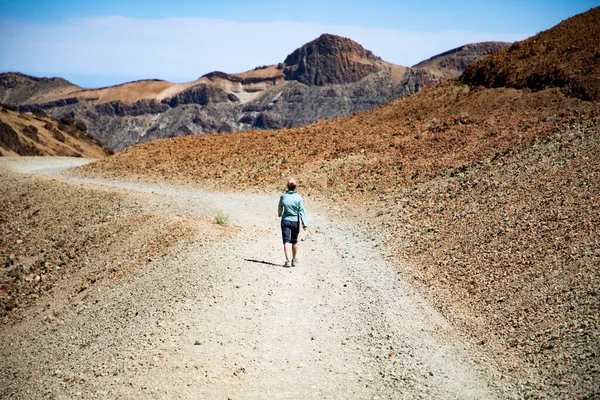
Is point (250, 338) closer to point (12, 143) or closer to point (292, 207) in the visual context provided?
point (292, 207)

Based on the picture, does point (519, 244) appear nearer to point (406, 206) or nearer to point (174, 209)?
point (406, 206)

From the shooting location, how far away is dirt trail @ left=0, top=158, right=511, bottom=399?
8133mm

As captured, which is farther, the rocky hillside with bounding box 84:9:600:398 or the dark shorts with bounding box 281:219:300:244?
the dark shorts with bounding box 281:219:300:244

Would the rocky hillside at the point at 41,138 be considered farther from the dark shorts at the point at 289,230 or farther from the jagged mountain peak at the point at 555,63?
the dark shorts at the point at 289,230

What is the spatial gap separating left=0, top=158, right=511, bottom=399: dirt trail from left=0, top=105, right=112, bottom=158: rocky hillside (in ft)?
177

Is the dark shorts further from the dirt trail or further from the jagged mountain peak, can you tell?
the jagged mountain peak

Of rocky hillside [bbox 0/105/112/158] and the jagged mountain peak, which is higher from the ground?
the jagged mountain peak

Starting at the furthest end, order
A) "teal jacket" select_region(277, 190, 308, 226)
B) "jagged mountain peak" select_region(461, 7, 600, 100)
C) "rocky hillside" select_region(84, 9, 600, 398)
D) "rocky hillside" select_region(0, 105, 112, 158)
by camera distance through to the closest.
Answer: "rocky hillside" select_region(0, 105, 112, 158) < "jagged mountain peak" select_region(461, 7, 600, 100) < "teal jacket" select_region(277, 190, 308, 226) < "rocky hillside" select_region(84, 9, 600, 398)

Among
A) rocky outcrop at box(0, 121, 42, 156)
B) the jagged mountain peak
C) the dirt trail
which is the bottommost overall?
the dirt trail

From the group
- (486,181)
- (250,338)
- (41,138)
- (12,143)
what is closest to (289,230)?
(250,338)

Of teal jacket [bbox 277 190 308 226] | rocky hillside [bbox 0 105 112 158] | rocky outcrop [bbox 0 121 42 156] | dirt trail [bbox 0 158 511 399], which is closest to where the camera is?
dirt trail [bbox 0 158 511 399]

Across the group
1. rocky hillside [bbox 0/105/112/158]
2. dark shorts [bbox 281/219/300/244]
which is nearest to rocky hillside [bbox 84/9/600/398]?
dark shorts [bbox 281/219/300/244]

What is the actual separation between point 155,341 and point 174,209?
486 inches

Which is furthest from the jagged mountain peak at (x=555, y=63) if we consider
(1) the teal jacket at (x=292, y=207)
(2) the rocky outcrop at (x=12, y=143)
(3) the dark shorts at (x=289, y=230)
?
(2) the rocky outcrop at (x=12, y=143)
